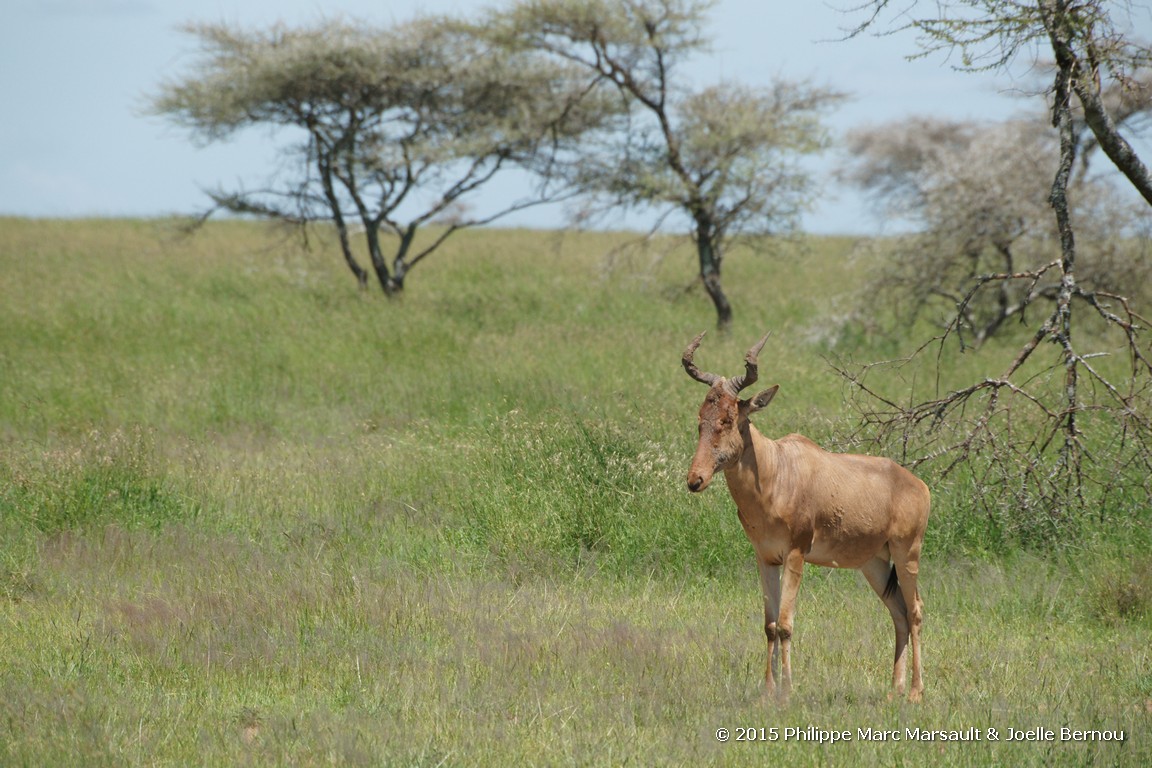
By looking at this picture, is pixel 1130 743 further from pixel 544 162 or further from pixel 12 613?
pixel 544 162

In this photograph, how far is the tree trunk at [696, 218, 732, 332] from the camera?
2355 centimetres

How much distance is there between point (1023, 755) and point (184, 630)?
4841mm

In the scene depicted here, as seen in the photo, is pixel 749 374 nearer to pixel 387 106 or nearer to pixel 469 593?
pixel 469 593

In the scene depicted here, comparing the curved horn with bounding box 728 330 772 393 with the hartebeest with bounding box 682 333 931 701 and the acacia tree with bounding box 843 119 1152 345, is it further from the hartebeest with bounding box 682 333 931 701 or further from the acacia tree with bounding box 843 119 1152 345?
the acacia tree with bounding box 843 119 1152 345

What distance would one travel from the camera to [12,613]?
782 centimetres

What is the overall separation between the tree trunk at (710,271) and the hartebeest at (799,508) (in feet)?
55.2

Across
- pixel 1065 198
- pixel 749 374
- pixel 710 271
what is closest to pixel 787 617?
pixel 749 374

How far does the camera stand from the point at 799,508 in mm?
6281

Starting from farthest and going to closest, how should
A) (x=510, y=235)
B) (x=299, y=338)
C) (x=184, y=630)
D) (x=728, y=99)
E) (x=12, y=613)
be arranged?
(x=510, y=235) → (x=728, y=99) → (x=299, y=338) → (x=12, y=613) → (x=184, y=630)

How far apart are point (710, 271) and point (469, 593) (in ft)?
53.8

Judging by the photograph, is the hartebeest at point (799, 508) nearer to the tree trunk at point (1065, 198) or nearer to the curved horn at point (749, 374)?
the curved horn at point (749, 374)

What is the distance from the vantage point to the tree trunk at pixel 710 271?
23547mm

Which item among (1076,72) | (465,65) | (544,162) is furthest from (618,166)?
(1076,72)

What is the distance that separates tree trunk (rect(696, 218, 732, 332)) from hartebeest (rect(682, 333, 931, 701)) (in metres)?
16.8
